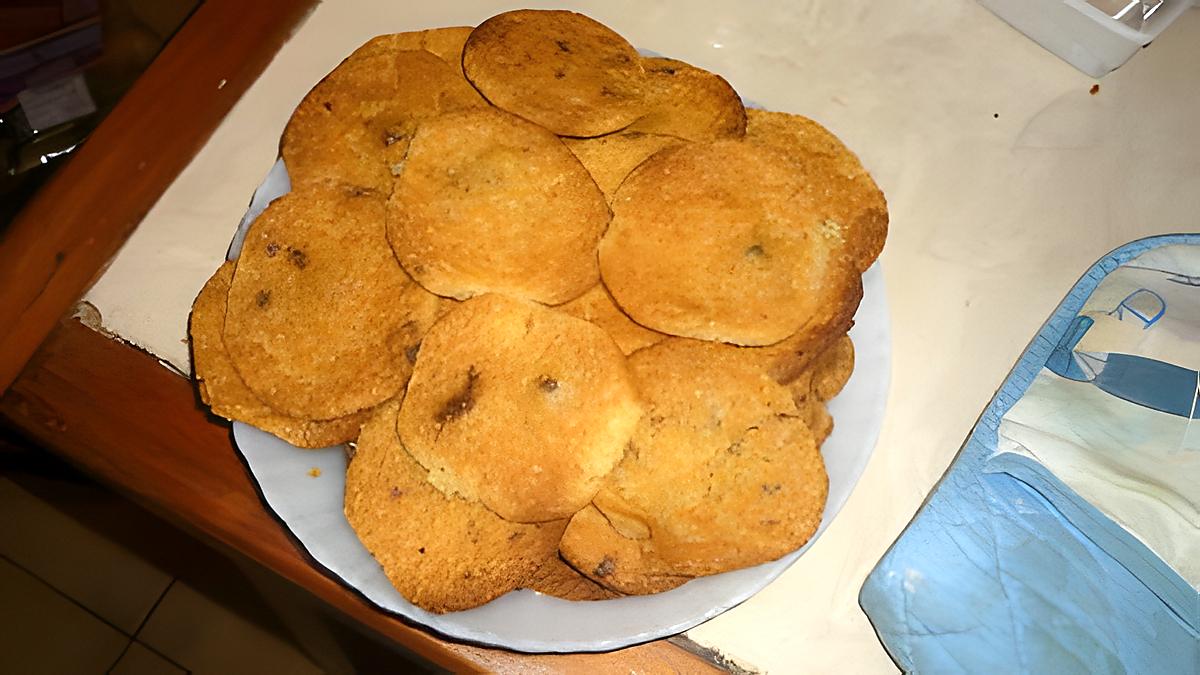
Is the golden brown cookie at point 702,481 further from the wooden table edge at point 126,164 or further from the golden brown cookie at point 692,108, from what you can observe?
the wooden table edge at point 126,164

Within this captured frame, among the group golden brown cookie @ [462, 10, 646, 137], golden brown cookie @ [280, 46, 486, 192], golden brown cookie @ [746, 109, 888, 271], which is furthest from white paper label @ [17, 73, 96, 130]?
golden brown cookie @ [746, 109, 888, 271]

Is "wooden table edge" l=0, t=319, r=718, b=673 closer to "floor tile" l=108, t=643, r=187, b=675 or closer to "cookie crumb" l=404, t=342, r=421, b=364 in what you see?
"cookie crumb" l=404, t=342, r=421, b=364

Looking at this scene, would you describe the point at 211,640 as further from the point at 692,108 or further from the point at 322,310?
the point at 692,108

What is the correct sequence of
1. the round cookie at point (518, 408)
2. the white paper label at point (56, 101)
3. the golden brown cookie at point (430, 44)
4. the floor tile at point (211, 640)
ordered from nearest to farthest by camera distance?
the round cookie at point (518, 408), the golden brown cookie at point (430, 44), the white paper label at point (56, 101), the floor tile at point (211, 640)

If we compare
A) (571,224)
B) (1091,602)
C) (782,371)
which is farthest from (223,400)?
(1091,602)

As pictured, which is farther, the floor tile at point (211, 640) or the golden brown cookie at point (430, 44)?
the floor tile at point (211, 640)

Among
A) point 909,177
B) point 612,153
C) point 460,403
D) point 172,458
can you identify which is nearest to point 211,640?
point 172,458

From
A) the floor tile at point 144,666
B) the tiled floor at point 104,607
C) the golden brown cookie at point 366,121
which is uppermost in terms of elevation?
the golden brown cookie at point 366,121

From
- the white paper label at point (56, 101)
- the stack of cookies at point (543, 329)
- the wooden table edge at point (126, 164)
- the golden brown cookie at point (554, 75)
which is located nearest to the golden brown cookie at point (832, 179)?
the stack of cookies at point (543, 329)
